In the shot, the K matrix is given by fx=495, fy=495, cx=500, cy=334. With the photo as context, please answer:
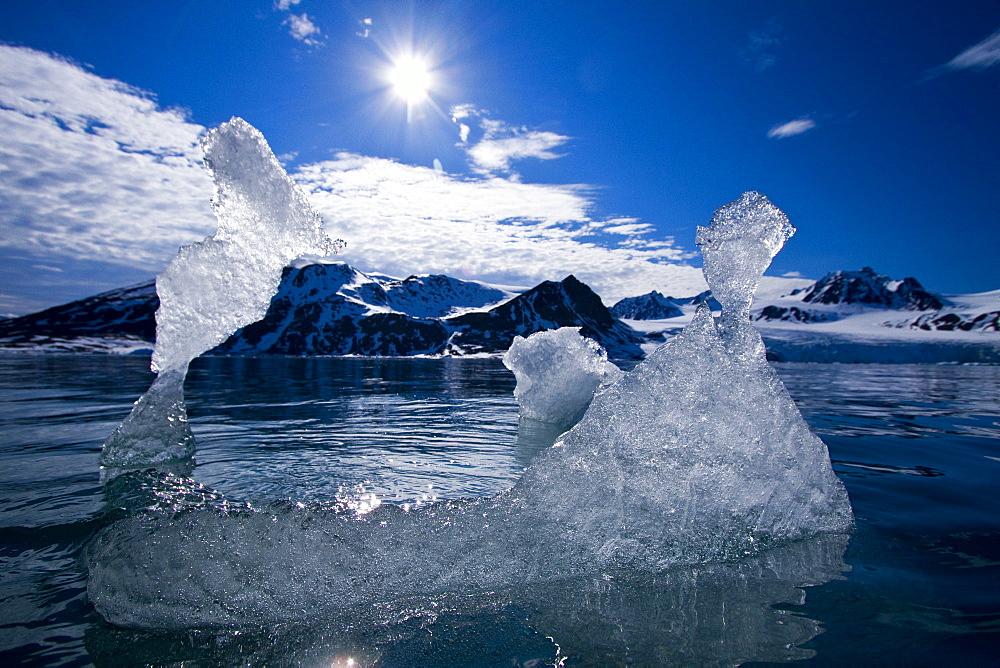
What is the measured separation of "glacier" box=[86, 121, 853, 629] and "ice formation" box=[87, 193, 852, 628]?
0.05 ft

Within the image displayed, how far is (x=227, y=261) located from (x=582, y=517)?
22.8 ft

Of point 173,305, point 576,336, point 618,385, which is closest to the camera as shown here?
point 618,385

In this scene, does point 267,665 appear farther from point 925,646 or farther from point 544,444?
point 544,444

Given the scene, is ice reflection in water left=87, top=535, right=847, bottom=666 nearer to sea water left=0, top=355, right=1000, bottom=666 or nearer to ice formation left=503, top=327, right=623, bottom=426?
sea water left=0, top=355, right=1000, bottom=666

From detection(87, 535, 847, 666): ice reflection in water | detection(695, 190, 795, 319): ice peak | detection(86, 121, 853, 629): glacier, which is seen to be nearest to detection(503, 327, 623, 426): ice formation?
detection(695, 190, 795, 319): ice peak

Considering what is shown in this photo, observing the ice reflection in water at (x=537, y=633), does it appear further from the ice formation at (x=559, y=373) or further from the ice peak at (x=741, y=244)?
the ice formation at (x=559, y=373)

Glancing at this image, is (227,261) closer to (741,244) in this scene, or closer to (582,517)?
(582,517)

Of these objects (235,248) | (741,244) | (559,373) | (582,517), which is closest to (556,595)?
(582,517)

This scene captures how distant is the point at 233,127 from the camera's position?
7629 mm

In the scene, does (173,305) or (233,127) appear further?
(173,305)

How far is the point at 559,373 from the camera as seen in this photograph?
47.3 ft

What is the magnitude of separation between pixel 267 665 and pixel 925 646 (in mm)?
4447

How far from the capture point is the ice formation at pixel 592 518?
4074 millimetres

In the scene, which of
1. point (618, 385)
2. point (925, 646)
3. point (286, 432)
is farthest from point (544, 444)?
point (925, 646)
